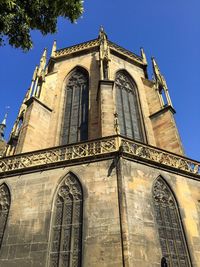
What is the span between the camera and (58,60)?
17984mm

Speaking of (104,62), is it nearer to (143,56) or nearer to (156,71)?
(156,71)

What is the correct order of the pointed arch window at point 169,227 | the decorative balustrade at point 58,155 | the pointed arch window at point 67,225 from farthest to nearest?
the decorative balustrade at point 58,155 → the pointed arch window at point 169,227 → the pointed arch window at point 67,225

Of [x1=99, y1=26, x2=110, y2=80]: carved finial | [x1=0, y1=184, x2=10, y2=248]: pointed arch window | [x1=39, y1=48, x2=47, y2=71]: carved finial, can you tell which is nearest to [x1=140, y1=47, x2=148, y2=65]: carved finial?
[x1=99, y1=26, x2=110, y2=80]: carved finial

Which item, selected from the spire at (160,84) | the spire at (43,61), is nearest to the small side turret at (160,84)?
the spire at (160,84)

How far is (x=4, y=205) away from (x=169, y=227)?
5564 millimetres

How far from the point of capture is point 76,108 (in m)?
14.4

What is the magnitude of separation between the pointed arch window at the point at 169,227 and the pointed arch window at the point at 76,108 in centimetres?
518

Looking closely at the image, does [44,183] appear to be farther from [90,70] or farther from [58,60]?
[58,60]

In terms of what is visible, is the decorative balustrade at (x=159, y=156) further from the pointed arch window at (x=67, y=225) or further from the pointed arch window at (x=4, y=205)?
the pointed arch window at (x=4, y=205)

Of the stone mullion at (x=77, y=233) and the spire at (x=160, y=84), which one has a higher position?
the spire at (x=160, y=84)

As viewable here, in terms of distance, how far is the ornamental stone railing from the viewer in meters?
8.91

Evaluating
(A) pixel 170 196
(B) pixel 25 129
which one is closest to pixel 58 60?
(B) pixel 25 129

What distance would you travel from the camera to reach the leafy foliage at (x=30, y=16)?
654cm

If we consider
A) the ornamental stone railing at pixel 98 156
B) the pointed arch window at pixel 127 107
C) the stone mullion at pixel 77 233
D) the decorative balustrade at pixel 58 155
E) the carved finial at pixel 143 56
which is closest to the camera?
the stone mullion at pixel 77 233
